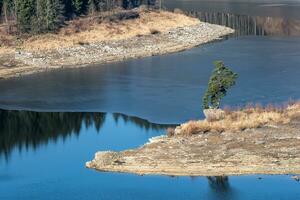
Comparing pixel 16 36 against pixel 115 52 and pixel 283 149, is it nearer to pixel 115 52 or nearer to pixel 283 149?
pixel 115 52

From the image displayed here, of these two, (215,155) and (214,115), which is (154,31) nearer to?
(214,115)

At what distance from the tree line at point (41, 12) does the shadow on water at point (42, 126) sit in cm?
2933

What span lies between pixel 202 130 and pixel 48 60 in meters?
36.1

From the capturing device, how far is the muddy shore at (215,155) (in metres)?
41.8

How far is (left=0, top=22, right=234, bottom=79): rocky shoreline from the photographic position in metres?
78.4

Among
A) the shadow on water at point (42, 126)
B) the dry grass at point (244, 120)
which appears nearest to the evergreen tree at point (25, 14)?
the shadow on water at point (42, 126)

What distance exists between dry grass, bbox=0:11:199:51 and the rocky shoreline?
1.20 metres

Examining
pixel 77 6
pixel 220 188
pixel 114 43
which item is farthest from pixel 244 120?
pixel 77 6

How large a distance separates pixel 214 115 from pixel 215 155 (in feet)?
21.3

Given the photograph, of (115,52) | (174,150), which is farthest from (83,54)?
(174,150)

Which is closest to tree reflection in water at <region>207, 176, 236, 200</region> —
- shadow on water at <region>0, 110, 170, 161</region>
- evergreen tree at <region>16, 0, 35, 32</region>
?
shadow on water at <region>0, 110, 170, 161</region>

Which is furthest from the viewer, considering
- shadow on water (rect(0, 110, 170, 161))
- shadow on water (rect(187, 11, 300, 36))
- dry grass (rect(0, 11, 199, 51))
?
shadow on water (rect(187, 11, 300, 36))

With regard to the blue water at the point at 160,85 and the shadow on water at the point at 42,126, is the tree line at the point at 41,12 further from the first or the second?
the shadow on water at the point at 42,126

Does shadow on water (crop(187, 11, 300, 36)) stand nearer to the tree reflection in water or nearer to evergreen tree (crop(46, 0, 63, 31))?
evergreen tree (crop(46, 0, 63, 31))
